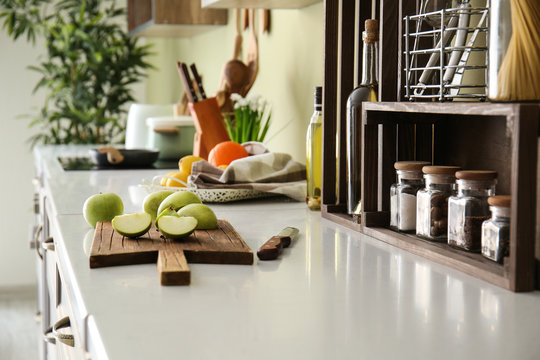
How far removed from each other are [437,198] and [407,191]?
0.30 ft

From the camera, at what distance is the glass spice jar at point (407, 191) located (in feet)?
3.56

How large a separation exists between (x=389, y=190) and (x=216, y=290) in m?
0.46

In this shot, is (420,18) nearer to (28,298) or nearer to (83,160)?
(83,160)

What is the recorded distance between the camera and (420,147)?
123 centimetres

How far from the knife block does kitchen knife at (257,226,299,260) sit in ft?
3.38

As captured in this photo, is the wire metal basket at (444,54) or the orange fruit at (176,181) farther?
the orange fruit at (176,181)

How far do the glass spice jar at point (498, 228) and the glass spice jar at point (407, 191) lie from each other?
21 cm

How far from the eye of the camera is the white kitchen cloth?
1.57m

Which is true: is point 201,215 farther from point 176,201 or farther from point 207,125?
point 207,125

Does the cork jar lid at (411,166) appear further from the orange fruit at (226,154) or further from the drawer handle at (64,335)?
the orange fruit at (226,154)

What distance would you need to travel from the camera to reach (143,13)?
142 inches

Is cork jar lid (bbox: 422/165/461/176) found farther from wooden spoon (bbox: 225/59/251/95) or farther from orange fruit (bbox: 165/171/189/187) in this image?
wooden spoon (bbox: 225/59/251/95)

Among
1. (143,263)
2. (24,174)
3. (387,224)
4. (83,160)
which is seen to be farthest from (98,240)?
(24,174)

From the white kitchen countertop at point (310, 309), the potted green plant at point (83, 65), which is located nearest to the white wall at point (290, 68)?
the white kitchen countertop at point (310, 309)
